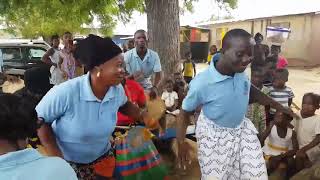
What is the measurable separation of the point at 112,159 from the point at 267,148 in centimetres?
211

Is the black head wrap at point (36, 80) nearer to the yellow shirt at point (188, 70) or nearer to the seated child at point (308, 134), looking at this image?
the seated child at point (308, 134)

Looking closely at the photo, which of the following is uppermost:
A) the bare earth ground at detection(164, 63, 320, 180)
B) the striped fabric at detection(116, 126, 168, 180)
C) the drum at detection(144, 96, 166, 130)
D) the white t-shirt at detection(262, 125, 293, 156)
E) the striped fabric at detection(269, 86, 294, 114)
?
the drum at detection(144, 96, 166, 130)

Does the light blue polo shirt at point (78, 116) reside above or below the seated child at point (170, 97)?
above

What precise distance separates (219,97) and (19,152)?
166 centimetres

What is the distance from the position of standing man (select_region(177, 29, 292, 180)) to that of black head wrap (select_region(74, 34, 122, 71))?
685 millimetres

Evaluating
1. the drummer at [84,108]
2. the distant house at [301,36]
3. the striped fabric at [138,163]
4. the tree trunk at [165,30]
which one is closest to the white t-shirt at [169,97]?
the tree trunk at [165,30]

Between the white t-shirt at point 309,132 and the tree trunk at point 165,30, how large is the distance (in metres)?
3.43

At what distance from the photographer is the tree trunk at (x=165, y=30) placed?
7004mm

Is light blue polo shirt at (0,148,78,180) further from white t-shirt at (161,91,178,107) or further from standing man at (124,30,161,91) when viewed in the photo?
white t-shirt at (161,91,178,107)

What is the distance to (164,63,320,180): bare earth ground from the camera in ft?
15.0

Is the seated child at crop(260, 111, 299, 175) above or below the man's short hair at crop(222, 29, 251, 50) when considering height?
below

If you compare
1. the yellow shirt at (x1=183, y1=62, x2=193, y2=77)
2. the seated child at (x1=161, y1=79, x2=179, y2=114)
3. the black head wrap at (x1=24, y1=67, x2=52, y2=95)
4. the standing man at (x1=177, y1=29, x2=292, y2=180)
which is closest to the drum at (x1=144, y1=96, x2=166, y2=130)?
the standing man at (x1=177, y1=29, x2=292, y2=180)

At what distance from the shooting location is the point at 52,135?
8.21ft

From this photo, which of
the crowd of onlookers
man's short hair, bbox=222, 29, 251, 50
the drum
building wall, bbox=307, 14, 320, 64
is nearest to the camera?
the crowd of onlookers
